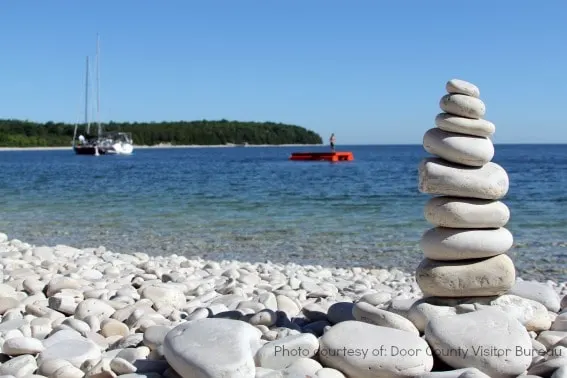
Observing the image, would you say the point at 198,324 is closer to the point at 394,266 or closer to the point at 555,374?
the point at 555,374

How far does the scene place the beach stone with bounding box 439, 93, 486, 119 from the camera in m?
5.16

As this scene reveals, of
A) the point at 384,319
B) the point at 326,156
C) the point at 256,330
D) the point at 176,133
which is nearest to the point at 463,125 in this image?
the point at 384,319

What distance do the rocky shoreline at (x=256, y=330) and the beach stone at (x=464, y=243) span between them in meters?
0.35

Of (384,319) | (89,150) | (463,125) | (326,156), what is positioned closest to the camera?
(384,319)

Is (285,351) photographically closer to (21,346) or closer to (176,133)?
(21,346)

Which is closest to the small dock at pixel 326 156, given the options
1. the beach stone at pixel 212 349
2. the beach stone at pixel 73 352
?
the beach stone at pixel 73 352

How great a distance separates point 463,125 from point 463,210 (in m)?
0.63

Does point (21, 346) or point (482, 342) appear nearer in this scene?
point (482, 342)

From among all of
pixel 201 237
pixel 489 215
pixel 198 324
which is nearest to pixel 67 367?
pixel 198 324

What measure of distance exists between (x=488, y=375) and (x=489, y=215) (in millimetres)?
1433

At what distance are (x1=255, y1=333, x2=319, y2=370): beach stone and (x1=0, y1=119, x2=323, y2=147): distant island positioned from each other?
107053mm

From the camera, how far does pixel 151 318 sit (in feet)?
17.8

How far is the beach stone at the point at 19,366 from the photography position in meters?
4.14

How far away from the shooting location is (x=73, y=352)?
172 inches
